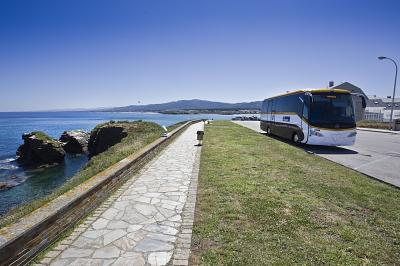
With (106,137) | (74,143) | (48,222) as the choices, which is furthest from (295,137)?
(74,143)

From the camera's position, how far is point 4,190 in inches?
634

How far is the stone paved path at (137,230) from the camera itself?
3.50m

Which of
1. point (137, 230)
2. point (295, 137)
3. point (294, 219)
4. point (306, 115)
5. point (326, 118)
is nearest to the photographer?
point (137, 230)

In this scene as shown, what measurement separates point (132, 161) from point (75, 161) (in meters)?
22.5

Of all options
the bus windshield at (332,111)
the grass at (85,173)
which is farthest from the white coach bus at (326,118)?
the grass at (85,173)

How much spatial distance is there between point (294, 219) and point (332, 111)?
36.1 ft

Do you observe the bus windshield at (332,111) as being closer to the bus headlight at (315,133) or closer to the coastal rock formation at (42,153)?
the bus headlight at (315,133)

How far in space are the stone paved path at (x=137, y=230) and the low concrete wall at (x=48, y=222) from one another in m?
0.16

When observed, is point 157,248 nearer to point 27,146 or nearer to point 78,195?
point 78,195

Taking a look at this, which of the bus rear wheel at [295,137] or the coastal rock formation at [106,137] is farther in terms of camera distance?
the coastal rock formation at [106,137]

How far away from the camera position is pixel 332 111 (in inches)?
554

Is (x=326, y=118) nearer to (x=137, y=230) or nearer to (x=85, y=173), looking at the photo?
(x=85, y=173)

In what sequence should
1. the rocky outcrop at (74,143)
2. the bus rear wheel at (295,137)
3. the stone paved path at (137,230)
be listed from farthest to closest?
the rocky outcrop at (74,143) < the bus rear wheel at (295,137) < the stone paved path at (137,230)

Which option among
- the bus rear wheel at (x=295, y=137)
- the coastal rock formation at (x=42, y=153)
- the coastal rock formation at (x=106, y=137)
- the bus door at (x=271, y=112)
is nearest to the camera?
the bus rear wheel at (x=295, y=137)
